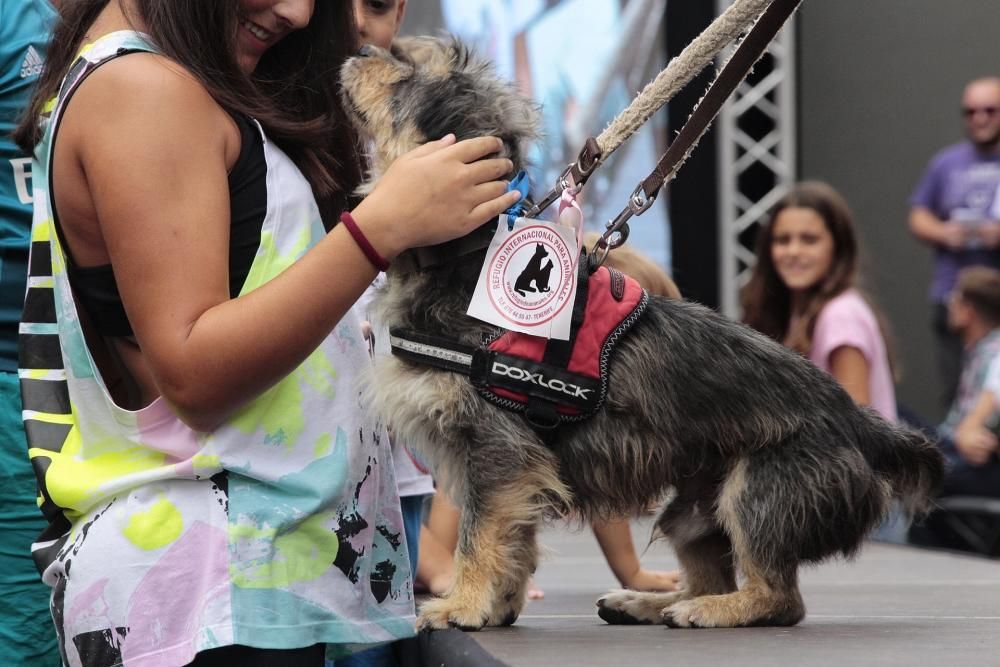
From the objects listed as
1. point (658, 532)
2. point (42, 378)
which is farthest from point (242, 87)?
point (658, 532)

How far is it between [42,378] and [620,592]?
1323mm

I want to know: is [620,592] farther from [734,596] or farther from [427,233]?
[427,233]

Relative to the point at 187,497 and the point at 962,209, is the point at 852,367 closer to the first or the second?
the point at 962,209

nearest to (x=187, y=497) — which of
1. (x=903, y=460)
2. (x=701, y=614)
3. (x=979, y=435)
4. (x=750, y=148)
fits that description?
(x=701, y=614)

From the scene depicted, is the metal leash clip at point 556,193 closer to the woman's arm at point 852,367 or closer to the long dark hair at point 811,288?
the woman's arm at point 852,367

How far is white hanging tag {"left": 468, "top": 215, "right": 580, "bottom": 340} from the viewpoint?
2.16m

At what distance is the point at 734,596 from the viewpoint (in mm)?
2391

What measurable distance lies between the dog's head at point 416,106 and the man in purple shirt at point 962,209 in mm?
5418

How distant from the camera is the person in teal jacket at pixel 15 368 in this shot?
2340 millimetres

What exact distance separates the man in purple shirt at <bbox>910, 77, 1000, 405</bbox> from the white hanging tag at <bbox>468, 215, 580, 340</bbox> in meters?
5.59

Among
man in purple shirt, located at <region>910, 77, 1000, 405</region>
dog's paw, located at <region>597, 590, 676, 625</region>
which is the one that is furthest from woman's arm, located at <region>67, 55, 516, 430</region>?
man in purple shirt, located at <region>910, 77, 1000, 405</region>

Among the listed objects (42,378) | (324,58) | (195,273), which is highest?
(324,58)

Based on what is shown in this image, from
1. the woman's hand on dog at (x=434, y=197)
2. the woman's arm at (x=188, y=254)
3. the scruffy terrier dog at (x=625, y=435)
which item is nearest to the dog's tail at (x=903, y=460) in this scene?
the scruffy terrier dog at (x=625, y=435)

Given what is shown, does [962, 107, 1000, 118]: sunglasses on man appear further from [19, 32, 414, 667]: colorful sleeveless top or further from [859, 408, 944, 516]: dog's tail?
[19, 32, 414, 667]: colorful sleeveless top
